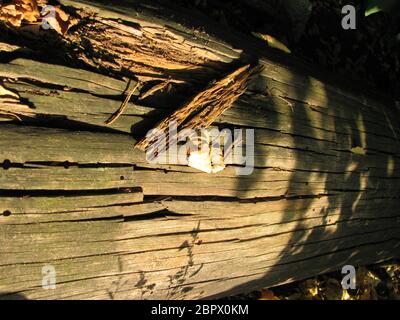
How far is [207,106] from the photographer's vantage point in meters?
2.49

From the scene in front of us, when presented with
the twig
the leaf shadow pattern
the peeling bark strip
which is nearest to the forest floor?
the leaf shadow pattern

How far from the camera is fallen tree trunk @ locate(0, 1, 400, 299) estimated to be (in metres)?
2.03

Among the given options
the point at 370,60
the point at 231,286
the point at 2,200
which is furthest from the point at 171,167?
the point at 370,60

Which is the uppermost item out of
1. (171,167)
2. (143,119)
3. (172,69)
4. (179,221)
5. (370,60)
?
(370,60)

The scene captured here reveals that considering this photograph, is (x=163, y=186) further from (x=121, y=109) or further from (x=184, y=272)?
(x=184, y=272)

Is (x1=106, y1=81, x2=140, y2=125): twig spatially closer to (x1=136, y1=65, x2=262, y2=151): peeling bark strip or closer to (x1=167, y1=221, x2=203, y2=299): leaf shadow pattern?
(x1=136, y1=65, x2=262, y2=151): peeling bark strip

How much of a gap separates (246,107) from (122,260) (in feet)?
3.77

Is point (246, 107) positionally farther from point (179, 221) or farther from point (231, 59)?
point (179, 221)

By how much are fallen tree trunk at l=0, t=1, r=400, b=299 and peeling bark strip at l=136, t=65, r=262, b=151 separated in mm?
58

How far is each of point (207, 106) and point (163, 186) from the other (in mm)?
505

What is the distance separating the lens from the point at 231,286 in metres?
3.04

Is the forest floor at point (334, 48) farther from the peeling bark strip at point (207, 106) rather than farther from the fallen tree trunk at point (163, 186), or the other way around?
the peeling bark strip at point (207, 106)

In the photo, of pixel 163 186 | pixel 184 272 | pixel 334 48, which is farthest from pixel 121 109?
pixel 334 48

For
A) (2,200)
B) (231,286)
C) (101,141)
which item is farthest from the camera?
(231,286)
